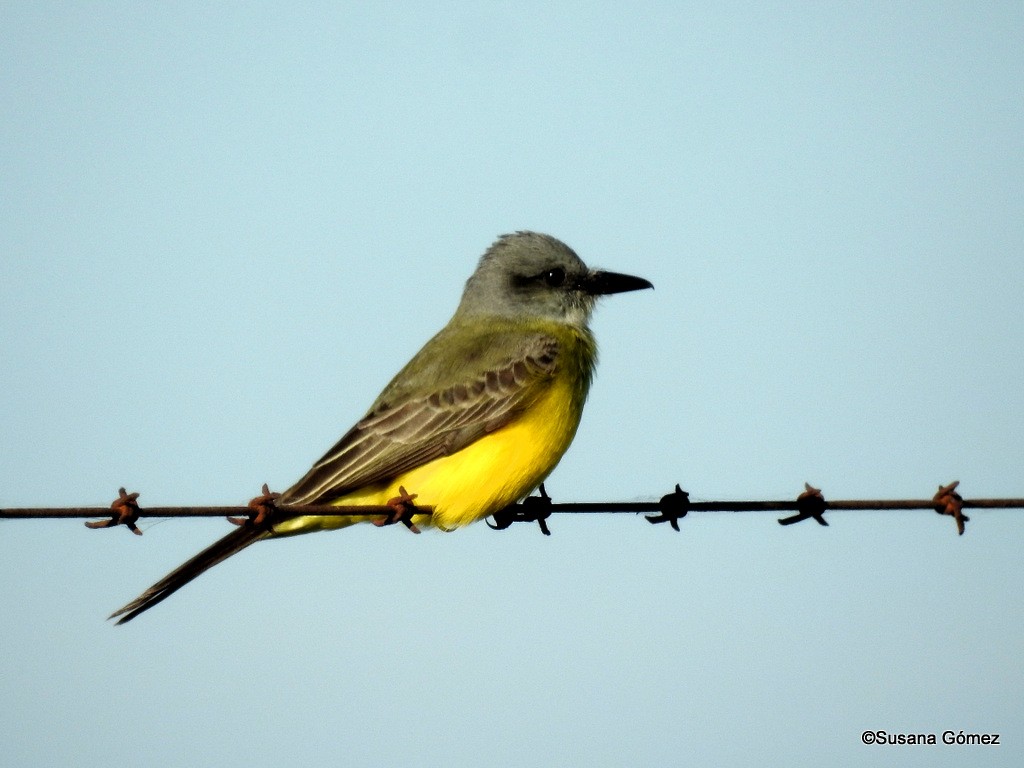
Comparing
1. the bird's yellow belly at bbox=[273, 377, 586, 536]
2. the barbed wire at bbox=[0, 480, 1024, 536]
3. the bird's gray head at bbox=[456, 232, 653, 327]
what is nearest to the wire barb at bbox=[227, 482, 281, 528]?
the barbed wire at bbox=[0, 480, 1024, 536]

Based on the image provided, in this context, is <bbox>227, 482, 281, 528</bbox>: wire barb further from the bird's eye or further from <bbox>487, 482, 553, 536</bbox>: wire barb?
the bird's eye

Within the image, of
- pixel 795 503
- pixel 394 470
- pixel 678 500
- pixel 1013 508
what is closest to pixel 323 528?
pixel 394 470

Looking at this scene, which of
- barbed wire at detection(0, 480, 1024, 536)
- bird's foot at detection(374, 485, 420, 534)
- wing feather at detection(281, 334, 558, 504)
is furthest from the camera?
wing feather at detection(281, 334, 558, 504)

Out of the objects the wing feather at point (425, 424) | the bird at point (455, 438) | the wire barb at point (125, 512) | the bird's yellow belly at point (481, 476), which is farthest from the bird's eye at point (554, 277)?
the wire barb at point (125, 512)

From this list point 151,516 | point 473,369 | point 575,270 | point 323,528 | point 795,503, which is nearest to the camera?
point 151,516

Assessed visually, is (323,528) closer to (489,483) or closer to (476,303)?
(489,483)

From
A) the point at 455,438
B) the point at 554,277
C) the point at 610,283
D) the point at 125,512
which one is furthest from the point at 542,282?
the point at 125,512

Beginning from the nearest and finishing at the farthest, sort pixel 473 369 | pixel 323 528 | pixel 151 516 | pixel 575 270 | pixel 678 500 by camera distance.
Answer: pixel 151 516 < pixel 678 500 < pixel 323 528 < pixel 473 369 < pixel 575 270
